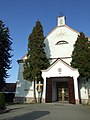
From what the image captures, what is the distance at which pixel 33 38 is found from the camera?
2977 centimetres

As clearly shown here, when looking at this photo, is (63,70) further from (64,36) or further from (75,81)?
(64,36)

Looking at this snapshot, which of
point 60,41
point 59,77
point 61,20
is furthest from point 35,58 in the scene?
point 61,20

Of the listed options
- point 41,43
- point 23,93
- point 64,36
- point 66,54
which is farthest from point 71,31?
point 23,93

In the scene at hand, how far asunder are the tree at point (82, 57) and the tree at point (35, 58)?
4.77 m

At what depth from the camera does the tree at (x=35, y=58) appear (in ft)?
91.8

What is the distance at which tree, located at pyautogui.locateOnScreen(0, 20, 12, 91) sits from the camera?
2812cm

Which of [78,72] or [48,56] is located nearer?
[78,72]

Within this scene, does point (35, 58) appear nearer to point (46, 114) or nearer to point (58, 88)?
point (58, 88)

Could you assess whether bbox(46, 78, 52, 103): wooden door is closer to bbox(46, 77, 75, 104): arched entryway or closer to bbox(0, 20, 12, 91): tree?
bbox(46, 77, 75, 104): arched entryway

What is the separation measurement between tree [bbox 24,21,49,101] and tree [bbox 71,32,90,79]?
4766mm

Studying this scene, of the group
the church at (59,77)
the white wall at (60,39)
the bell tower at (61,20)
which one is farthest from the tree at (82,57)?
the bell tower at (61,20)

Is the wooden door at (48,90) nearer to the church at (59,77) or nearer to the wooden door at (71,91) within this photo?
the church at (59,77)

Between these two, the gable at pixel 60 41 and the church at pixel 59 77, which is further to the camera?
the gable at pixel 60 41

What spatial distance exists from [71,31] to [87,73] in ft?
31.3
